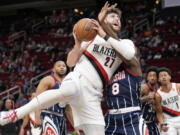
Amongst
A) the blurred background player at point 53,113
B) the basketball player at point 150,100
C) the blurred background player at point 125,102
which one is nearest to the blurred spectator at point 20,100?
the basketball player at point 150,100

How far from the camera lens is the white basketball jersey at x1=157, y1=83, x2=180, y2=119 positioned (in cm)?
730

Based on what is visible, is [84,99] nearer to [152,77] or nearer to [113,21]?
[113,21]

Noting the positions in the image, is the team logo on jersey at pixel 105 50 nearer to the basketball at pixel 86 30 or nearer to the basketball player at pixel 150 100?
the basketball at pixel 86 30

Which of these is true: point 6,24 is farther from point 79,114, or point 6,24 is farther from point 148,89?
point 79,114

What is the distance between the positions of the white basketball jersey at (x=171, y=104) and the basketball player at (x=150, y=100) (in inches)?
10.0

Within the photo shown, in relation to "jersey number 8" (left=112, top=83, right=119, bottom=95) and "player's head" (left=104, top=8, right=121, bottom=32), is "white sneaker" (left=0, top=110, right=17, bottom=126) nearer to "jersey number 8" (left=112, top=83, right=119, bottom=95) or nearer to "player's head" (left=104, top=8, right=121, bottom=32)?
"jersey number 8" (left=112, top=83, right=119, bottom=95)

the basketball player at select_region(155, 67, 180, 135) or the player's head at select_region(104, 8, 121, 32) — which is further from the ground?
the player's head at select_region(104, 8, 121, 32)

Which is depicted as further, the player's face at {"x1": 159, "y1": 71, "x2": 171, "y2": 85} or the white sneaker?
the player's face at {"x1": 159, "y1": 71, "x2": 171, "y2": 85}

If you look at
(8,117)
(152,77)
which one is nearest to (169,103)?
(152,77)

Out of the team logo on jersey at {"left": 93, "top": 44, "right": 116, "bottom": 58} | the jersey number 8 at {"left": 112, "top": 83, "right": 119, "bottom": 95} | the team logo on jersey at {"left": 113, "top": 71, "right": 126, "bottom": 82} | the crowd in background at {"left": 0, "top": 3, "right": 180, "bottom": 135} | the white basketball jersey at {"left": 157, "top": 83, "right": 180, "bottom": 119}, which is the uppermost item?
the crowd in background at {"left": 0, "top": 3, "right": 180, "bottom": 135}

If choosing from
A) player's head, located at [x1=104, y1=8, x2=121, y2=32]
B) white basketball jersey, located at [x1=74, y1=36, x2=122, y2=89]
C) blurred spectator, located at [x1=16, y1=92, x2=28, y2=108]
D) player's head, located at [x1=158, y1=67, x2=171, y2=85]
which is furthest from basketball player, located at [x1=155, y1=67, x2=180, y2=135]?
blurred spectator, located at [x1=16, y1=92, x2=28, y2=108]

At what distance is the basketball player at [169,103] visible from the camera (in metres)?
7.11

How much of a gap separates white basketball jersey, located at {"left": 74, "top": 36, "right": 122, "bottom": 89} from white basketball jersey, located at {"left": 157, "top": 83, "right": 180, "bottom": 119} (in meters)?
3.10

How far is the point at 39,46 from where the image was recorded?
20781 mm
